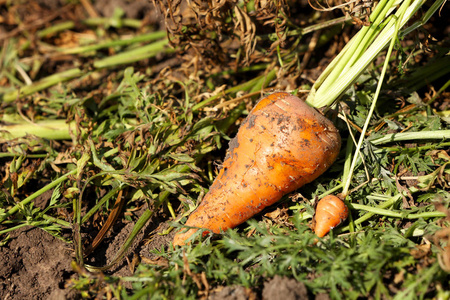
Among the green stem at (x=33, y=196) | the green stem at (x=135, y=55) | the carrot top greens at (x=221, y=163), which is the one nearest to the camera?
the carrot top greens at (x=221, y=163)

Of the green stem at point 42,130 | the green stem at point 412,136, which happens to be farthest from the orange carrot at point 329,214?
the green stem at point 42,130

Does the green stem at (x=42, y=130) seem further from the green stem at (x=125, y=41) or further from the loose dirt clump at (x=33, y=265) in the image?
the green stem at (x=125, y=41)

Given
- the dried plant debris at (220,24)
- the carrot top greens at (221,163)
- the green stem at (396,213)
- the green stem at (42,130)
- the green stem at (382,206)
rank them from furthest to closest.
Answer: the green stem at (42,130), the dried plant debris at (220,24), the green stem at (382,206), the green stem at (396,213), the carrot top greens at (221,163)

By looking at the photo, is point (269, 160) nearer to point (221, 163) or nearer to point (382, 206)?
point (221, 163)

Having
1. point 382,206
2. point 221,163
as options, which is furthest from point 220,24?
point 382,206

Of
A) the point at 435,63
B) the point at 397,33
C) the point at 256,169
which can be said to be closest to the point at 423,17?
the point at 397,33

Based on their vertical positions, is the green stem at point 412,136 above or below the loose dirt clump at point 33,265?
above
